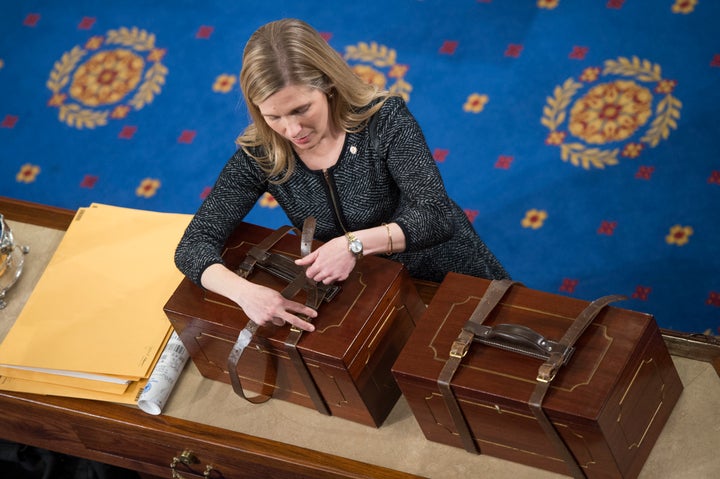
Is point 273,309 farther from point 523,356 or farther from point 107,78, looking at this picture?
point 107,78

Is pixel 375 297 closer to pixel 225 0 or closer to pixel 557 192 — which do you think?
pixel 557 192

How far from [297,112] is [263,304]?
0.45 meters

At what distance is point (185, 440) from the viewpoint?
232cm

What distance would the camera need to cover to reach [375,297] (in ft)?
7.07

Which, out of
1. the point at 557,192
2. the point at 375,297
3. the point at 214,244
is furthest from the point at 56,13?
the point at 375,297

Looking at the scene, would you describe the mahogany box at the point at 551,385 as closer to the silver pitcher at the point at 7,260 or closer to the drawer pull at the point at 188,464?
the drawer pull at the point at 188,464

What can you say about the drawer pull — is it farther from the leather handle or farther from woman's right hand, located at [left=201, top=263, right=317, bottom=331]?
the leather handle

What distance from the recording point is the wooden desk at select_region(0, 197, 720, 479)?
2.15 m

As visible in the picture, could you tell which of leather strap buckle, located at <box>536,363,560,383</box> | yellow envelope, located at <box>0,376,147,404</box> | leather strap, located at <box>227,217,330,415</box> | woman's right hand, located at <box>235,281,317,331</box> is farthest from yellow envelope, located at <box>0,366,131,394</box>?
leather strap buckle, located at <box>536,363,560,383</box>

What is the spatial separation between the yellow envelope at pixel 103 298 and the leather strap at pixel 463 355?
82cm

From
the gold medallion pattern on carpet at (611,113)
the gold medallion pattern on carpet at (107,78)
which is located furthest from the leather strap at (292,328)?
the gold medallion pattern on carpet at (107,78)

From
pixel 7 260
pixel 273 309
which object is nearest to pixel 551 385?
pixel 273 309

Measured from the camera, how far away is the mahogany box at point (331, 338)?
210 centimetres

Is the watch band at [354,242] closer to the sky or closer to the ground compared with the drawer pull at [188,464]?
closer to the sky
